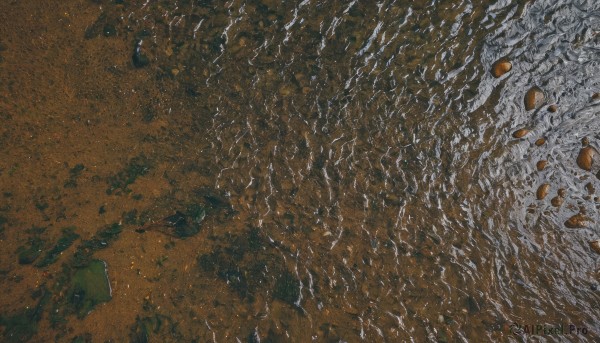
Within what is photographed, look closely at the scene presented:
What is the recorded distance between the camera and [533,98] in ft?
6.48

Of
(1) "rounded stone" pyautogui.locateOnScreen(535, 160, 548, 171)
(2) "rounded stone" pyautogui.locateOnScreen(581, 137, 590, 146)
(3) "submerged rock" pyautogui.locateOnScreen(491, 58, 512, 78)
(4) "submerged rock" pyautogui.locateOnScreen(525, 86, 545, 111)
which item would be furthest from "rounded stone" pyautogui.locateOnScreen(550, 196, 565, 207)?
(3) "submerged rock" pyautogui.locateOnScreen(491, 58, 512, 78)

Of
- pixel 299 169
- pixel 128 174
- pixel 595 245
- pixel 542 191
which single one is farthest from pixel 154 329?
pixel 595 245

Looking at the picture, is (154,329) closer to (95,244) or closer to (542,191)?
(95,244)

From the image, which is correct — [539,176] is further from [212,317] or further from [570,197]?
[212,317]

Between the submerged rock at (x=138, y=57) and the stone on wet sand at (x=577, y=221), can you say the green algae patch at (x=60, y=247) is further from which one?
the stone on wet sand at (x=577, y=221)

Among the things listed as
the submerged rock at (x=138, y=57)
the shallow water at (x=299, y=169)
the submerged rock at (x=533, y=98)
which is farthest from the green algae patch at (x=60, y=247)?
the submerged rock at (x=533, y=98)

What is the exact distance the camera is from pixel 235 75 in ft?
6.47

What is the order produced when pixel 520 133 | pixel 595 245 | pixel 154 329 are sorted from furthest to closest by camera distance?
1. pixel 520 133
2. pixel 595 245
3. pixel 154 329

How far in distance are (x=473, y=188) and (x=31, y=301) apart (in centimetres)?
185

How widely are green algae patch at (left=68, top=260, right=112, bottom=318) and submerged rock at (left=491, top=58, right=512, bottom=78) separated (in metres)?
1.88

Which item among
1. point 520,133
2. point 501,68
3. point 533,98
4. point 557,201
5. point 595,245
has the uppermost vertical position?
point 501,68

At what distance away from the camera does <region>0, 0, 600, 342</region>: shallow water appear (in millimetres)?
1763

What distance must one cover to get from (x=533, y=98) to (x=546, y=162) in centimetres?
29

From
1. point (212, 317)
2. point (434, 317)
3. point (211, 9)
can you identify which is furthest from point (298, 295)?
point (211, 9)
